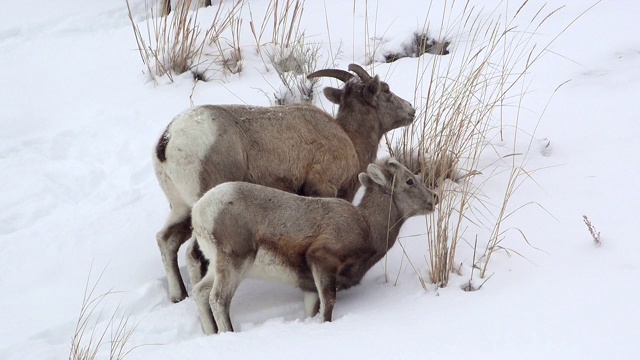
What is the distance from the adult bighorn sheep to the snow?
69cm

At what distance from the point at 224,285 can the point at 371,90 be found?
2.53 m

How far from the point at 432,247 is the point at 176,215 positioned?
6.57ft

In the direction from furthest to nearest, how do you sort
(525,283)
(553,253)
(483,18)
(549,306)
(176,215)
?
(483,18), (176,215), (553,253), (525,283), (549,306)

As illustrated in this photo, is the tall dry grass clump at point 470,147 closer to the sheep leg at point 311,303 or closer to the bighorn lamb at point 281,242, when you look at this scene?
the bighorn lamb at point 281,242

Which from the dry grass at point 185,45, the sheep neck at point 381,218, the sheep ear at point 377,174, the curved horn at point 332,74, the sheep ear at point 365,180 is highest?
the curved horn at point 332,74

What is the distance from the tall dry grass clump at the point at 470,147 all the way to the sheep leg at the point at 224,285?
1.28 metres

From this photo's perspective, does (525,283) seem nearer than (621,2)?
Yes

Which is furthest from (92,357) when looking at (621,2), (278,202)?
(621,2)

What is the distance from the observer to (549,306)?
5.13 m

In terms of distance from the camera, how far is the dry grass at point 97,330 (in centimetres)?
530

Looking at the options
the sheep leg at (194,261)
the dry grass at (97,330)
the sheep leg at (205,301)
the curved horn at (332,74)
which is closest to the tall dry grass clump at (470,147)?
the curved horn at (332,74)

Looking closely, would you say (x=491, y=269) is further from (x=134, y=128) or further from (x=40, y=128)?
(x=40, y=128)

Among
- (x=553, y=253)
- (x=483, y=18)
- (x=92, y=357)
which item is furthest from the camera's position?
(x=483, y=18)

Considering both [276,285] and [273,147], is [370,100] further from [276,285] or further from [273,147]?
[276,285]
